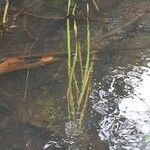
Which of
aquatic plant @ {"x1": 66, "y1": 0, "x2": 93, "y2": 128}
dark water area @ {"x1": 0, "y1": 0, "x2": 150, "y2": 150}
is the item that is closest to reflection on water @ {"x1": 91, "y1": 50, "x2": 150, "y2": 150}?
dark water area @ {"x1": 0, "y1": 0, "x2": 150, "y2": 150}

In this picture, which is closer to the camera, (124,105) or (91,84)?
(124,105)

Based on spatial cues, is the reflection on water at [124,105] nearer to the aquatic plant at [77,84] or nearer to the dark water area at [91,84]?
the dark water area at [91,84]

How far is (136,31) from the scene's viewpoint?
13.6 feet

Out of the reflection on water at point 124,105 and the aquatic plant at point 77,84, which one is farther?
the aquatic plant at point 77,84

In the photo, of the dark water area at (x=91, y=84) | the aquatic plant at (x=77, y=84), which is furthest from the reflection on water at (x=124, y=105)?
the aquatic plant at (x=77, y=84)

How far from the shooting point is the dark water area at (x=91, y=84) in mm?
2824

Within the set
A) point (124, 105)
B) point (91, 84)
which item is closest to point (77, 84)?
point (91, 84)

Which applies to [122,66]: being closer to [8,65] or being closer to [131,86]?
[131,86]

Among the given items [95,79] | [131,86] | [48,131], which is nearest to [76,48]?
[95,79]

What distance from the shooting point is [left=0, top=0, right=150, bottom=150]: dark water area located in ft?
9.27

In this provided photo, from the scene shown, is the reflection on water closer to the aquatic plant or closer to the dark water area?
the dark water area

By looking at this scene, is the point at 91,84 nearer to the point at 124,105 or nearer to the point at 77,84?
the point at 77,84

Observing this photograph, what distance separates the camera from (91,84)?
3371 mm

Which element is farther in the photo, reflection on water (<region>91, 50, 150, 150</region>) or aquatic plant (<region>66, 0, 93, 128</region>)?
aquatic plant (<region>66, 0, 93, 128</region>)
